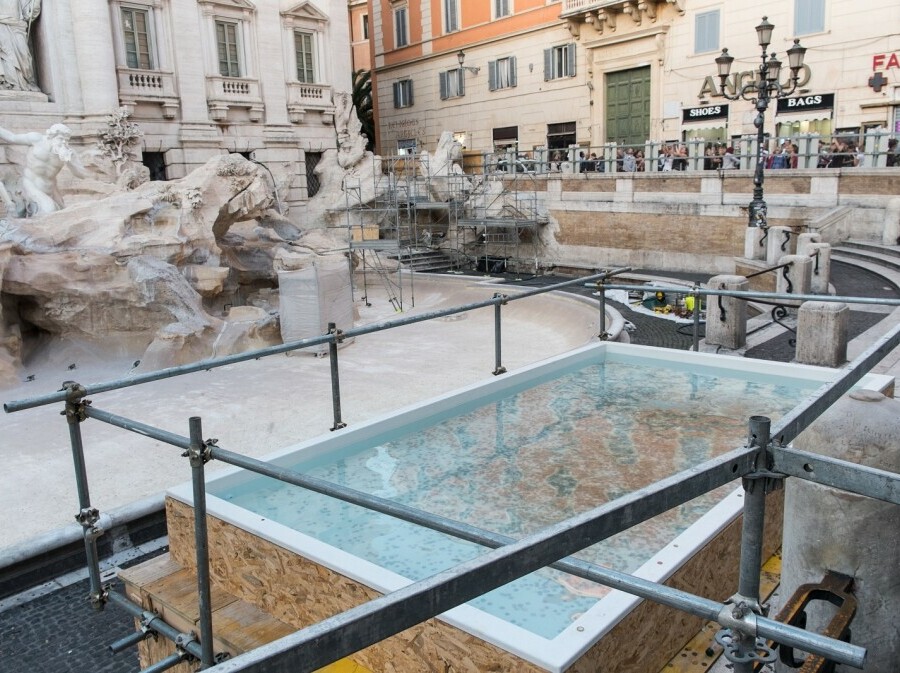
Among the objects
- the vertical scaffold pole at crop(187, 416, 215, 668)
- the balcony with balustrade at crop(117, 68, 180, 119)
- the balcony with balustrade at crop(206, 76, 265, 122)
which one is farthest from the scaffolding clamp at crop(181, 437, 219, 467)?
the balcony with balustrade at crop(206, 76, 265, 122)

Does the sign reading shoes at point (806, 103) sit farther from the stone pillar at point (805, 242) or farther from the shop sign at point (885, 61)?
the stone pillar at point (805, 242)

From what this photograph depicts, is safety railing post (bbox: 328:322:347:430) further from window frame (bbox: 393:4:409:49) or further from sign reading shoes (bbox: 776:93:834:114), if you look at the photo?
window frame (bbox: 393:4:409:49)

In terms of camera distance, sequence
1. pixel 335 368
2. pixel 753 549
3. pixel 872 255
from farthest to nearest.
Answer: pixel 872 255
pixel 335 368
pixel 753 549

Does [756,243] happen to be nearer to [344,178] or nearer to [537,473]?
[537,473]

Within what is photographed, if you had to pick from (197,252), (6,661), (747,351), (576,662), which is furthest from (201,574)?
(197,252)

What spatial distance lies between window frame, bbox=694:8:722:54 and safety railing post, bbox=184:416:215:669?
26.8 meters

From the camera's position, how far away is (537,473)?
5.36m

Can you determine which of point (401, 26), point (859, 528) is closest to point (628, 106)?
point (401, 26)

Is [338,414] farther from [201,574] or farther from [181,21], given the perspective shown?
[181,21]

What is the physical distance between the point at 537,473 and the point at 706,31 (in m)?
25.3

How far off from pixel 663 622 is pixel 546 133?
30.8 metres

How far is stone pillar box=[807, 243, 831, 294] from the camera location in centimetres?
1323

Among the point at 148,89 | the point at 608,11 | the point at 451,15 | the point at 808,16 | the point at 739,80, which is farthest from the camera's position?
the point at 451,15

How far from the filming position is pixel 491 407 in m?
6.70
